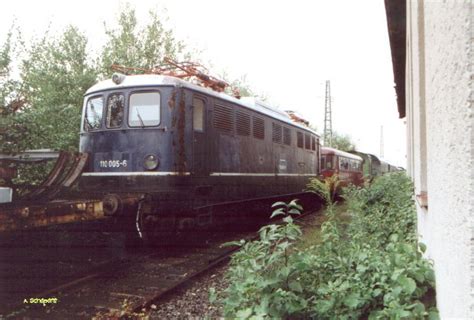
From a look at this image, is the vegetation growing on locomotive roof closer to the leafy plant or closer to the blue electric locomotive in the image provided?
the leafy plant

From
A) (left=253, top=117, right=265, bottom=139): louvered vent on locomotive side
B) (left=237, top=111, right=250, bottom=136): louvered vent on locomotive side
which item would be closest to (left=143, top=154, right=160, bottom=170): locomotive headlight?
(left=237, top=111, right=250, bottom=136): louvered vent on locomotive side

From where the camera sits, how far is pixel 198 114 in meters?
7.61

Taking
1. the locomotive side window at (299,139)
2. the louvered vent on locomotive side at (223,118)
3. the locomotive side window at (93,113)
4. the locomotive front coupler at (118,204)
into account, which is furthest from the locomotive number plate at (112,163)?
the locomotive side window at (299,139)

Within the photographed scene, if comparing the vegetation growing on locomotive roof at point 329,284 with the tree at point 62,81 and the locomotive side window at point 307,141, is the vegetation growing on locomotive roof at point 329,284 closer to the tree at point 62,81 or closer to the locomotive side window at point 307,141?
the tree at point 62,81

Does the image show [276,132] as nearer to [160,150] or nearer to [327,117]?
[160,150]

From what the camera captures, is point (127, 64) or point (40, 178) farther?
point (127, 64)

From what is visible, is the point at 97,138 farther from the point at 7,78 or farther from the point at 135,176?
the point at 7,78

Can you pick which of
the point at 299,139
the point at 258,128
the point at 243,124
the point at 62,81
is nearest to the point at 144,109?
the point at 243,124

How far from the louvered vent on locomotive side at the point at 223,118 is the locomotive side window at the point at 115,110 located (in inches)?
67.6

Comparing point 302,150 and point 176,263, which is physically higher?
point 302,150

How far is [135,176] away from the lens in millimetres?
6961

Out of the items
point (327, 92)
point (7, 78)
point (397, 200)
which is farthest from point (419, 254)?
point (327, 92)

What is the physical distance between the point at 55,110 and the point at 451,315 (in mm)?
11665

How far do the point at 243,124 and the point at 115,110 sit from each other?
9.15 feet
